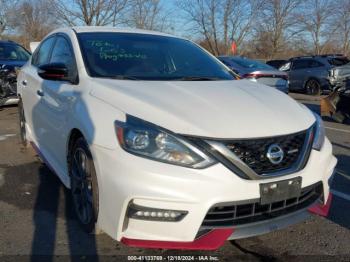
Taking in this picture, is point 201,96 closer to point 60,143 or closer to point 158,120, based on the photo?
point 158,120

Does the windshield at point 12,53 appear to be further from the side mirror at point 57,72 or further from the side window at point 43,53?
the side mirror at point 57,72

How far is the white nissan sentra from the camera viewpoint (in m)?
2.79

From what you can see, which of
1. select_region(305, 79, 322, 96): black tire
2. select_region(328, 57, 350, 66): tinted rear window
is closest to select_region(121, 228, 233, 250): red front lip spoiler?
select_region(305, 79, 322, 96): black tire

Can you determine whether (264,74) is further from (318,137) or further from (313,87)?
(318,137)

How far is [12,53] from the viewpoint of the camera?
1156 cm

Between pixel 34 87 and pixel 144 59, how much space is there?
1526 millimetres

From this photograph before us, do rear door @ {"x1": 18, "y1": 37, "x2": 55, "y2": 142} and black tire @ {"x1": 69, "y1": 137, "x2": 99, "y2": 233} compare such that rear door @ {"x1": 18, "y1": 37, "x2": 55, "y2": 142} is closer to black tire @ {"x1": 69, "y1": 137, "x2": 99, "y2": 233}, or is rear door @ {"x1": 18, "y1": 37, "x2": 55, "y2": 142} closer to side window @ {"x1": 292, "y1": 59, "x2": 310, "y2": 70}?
black tire @ {"x1": 69, "y1": 137, "x2": 99, "y2": 233}

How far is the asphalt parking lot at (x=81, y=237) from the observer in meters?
3.31

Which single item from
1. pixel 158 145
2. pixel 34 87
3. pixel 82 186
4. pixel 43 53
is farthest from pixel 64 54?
pixel 158 145

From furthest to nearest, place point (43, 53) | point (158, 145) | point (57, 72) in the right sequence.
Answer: point (43, 53) < point (57, 72) < point (158, 145)

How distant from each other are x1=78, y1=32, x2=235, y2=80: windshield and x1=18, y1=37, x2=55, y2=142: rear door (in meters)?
0.93

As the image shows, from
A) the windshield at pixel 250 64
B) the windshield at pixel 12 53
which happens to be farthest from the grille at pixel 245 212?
the windshield at pixel 250 64

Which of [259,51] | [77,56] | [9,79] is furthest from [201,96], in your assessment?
[259,51]

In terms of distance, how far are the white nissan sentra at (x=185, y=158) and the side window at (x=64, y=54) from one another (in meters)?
0.13
